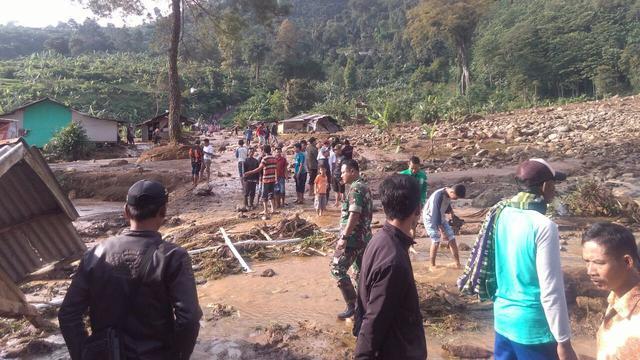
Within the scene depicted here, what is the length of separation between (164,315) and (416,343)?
1207 mm

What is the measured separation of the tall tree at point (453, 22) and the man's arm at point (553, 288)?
54808 mm

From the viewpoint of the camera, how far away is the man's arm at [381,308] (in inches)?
92.1

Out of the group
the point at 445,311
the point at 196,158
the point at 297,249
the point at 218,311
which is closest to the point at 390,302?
the point at 445,311

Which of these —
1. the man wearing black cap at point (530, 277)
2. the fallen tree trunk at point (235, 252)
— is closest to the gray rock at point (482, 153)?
the fallen tree trunk at point (235, 252)

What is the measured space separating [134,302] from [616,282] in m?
2.06

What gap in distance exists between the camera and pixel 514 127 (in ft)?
81.1

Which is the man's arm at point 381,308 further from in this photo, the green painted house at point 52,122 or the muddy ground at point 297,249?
the green painted house at point 52,122

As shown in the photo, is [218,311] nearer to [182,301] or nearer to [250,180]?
[182,301]

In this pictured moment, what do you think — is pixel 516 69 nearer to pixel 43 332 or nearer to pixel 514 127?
pixel 514 127

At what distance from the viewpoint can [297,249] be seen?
27.2 ft

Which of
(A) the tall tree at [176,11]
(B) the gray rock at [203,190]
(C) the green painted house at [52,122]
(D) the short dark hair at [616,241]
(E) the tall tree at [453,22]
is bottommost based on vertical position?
(B) the gray rock at [203,190]

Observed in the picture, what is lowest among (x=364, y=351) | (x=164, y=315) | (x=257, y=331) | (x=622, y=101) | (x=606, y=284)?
(x=257, y=331)

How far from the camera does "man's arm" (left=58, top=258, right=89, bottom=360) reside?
2.29m

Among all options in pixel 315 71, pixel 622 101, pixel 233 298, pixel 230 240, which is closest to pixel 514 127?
pixel 622 101
